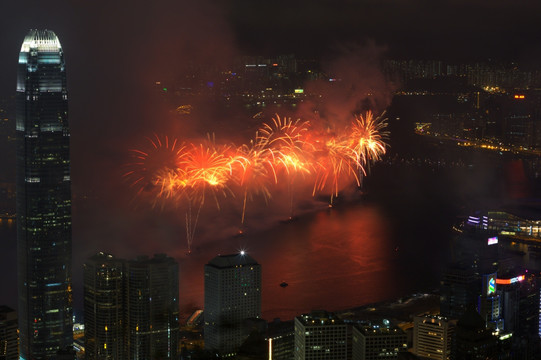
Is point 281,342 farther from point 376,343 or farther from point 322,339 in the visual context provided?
point 376,343

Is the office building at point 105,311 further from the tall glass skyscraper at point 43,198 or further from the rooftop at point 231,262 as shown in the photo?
the rooftop at point 231,262

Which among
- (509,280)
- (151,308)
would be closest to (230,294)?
(151,308)

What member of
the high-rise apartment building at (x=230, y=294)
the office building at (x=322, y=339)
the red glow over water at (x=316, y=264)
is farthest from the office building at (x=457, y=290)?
the office building at (x=322, y=339)

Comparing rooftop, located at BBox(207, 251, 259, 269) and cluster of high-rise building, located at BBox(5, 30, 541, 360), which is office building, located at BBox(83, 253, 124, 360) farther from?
rooftop, located at BBox(207, 251, 259, 269)

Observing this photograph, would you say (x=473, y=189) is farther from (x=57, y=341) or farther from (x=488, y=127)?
(x=57, y=341)

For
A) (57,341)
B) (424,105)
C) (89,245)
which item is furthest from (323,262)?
(424,105)

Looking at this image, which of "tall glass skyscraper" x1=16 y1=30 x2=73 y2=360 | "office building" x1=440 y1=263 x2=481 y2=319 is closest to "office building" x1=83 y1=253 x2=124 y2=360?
"tall glass skyscraper" x1=16 y1=30 x2=73 y2=360
